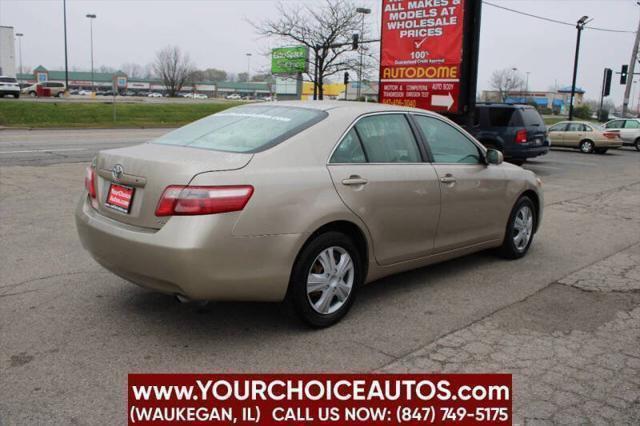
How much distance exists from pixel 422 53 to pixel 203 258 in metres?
12.0

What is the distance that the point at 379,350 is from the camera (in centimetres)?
403

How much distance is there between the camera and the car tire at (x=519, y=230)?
20.7 ft

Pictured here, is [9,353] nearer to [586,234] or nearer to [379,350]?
[379,350]

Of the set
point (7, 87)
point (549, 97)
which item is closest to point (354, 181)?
point (7, 87)

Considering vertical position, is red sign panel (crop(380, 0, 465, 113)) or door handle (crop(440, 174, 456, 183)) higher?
red sign panel (crop(380, 0, 465, 113))

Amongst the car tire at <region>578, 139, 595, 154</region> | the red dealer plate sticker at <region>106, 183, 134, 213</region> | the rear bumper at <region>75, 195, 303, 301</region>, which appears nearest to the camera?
the rear bumper at <region>75, 195, 303, 301</region>

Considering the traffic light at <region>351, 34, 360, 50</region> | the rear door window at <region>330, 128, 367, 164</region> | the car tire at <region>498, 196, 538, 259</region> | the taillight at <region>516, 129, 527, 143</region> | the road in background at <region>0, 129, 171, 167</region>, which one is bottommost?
the road in background at <region>0, 129, 171, 167</region>

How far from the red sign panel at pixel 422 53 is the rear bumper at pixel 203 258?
35.3ft

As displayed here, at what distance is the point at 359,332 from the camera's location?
4.35 meters

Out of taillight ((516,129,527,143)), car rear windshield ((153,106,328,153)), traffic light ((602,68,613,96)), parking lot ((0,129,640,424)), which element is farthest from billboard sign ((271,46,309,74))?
car rear windshield ((153,106,328,153))

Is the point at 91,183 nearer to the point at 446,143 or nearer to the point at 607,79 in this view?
the point at 446,143

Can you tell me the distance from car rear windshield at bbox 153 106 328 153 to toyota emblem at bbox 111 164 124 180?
0.53 meters

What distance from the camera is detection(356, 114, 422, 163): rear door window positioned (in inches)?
188

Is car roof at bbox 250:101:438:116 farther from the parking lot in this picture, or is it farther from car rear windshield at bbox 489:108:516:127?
car rear windshield at bbox 489:108:516:127
